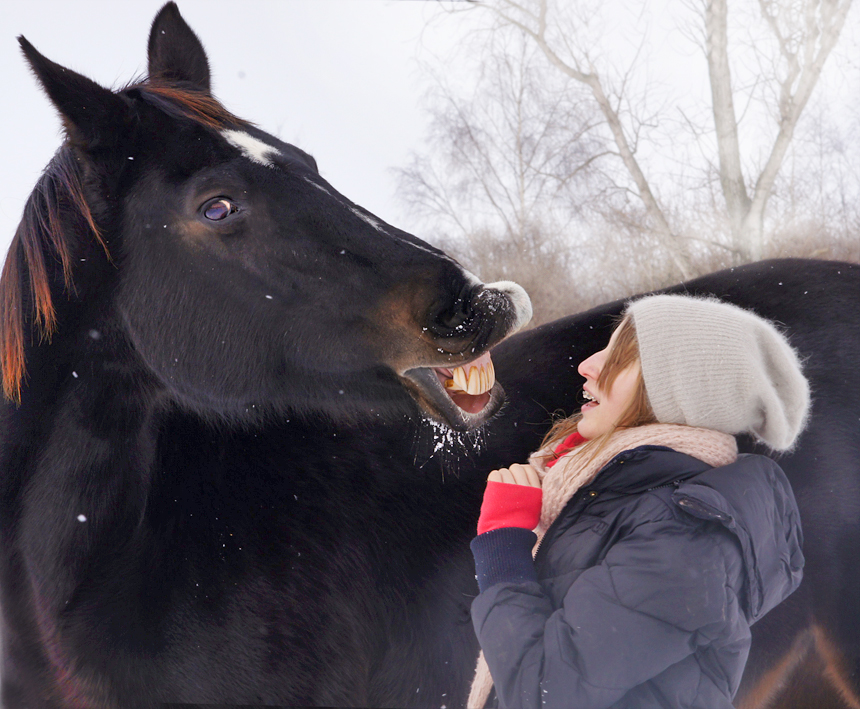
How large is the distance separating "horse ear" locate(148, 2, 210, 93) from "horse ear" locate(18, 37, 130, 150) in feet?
1.31

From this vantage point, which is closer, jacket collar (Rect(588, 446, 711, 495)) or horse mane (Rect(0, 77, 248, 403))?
jacket collar (Rect(588, 446, 711, 495))

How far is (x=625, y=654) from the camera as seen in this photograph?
26.4 inches

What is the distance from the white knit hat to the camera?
81 cm

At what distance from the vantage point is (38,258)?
1067mm

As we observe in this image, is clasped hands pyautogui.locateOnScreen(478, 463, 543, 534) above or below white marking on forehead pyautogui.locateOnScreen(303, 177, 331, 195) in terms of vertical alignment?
below

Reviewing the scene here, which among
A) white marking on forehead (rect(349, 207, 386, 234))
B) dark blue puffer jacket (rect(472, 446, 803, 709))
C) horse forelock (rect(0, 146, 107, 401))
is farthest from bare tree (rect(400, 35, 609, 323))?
dark blue puffer jacket (rect(472, 446, 803, 709))

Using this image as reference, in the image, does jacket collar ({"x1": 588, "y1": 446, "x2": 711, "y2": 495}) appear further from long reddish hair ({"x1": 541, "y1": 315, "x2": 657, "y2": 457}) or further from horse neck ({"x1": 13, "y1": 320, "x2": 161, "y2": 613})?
horse neck ({"x1": 13, "y1": 320, "x2": 161, "y2": 613})

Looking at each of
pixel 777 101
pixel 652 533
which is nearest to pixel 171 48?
pixel 652 533

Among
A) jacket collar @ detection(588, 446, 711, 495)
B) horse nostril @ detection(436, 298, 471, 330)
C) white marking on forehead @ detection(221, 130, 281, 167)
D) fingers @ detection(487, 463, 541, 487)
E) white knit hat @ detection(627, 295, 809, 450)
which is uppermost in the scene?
white marking on forehead @ detection(221, 130, 281, 167)

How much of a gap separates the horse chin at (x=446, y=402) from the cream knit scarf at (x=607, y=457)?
0.57ft

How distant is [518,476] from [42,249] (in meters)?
1.02

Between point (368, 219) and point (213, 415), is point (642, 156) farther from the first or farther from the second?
point (213, 415)

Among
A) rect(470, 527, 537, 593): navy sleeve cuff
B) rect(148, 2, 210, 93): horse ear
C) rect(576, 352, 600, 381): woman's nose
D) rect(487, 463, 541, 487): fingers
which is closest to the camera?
rect(470, 527, 537, 593): navy sleeve cuff

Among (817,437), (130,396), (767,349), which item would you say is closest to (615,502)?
(767,349)
